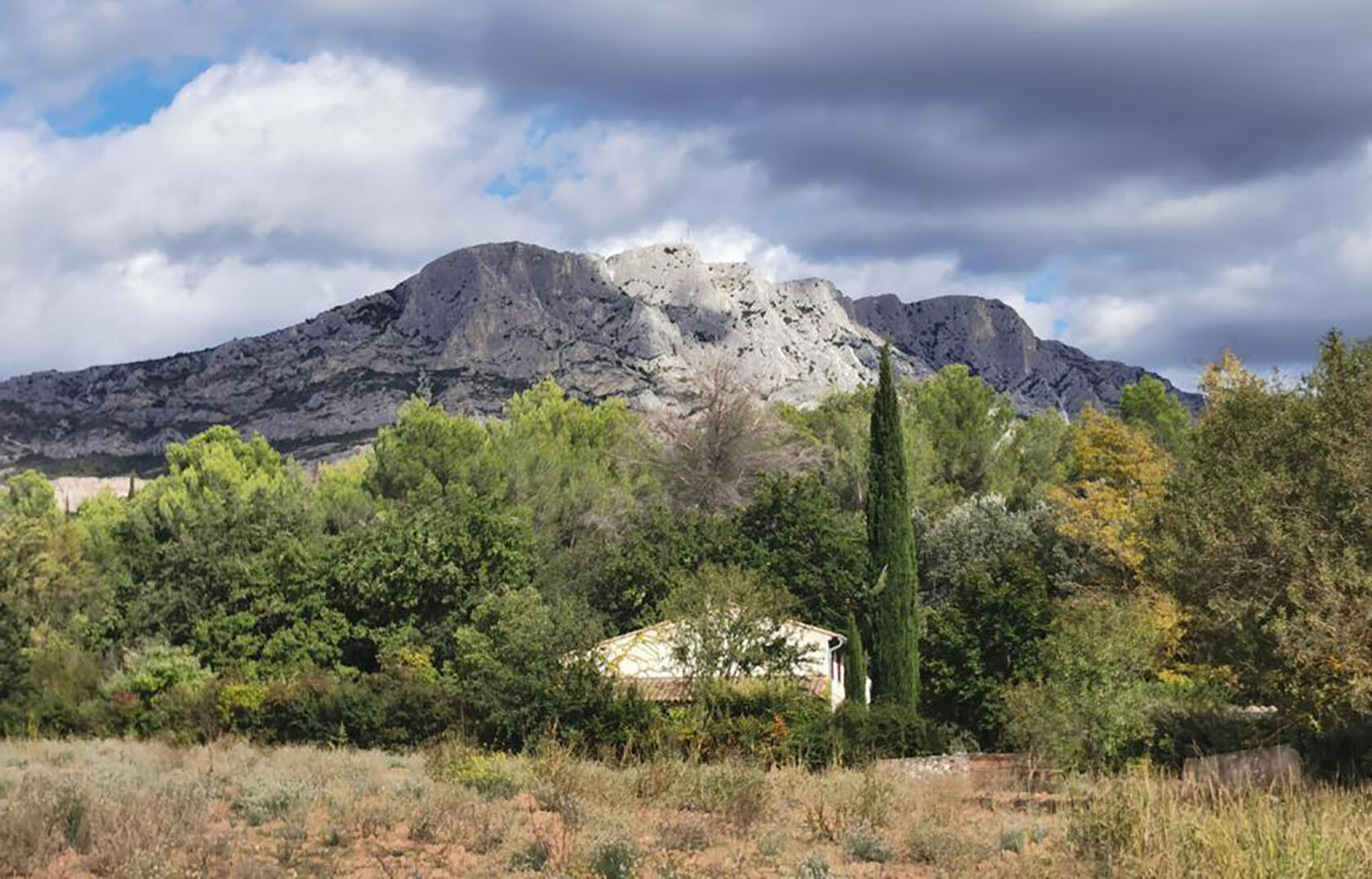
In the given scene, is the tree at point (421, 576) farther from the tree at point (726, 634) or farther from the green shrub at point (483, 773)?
the green shrub at point (483, 773)

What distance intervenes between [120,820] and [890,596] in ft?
80.6

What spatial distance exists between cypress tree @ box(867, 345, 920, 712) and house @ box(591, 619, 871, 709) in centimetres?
164

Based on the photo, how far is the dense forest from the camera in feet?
57.8

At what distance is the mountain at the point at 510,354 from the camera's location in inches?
5364

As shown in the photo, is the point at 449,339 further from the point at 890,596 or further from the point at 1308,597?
the point at 1308,597

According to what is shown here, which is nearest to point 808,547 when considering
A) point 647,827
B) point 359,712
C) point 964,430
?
point 359,712

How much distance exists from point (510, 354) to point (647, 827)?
12974 centimetres

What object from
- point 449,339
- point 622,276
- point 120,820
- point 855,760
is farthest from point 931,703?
point 622,276

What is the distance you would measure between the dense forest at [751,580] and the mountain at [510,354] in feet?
233

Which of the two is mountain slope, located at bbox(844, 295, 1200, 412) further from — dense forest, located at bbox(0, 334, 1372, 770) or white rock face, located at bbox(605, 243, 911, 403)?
dense forest, located at bbox(0, 334, 1372, 770)

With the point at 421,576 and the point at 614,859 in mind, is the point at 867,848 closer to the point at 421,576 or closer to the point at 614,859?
the point at 614,859

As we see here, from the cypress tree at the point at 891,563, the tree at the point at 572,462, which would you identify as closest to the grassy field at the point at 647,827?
the cypress tree at the point at 891,563

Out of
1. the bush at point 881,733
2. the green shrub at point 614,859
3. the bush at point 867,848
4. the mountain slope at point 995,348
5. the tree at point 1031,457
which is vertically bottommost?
the bush at point 881,733

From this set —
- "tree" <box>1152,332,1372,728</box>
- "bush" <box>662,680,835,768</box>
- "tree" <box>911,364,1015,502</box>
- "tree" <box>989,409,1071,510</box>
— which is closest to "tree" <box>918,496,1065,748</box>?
"bush" <box>662,680,835,768</box>
